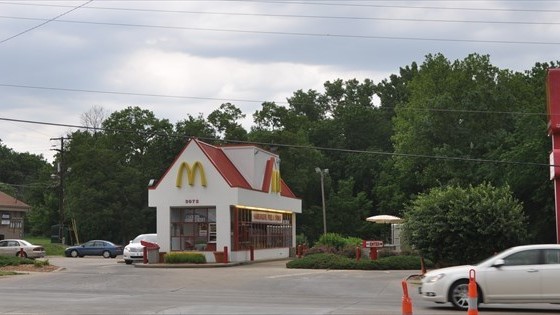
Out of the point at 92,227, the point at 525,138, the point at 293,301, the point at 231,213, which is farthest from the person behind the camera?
the point at 92,227

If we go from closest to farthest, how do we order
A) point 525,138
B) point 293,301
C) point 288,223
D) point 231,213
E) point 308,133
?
point 293,301
point 231,213
point 525,138
point 288,223
point 308,133

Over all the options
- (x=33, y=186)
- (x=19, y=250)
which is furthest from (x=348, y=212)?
(x=33, y=186)

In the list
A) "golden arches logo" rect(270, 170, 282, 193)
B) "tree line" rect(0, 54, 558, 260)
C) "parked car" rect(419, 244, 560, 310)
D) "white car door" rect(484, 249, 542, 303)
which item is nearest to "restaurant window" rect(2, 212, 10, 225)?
"tree line" rect(0, 54, 558, 260)

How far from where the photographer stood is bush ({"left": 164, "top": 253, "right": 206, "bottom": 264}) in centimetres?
4059

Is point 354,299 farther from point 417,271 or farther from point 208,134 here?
point 208,134

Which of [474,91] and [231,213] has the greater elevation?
[474,91]

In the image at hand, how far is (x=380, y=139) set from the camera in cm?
9275

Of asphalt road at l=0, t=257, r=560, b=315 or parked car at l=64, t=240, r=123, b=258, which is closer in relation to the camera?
asphalt road at l=0, t=257, r=560, b=315

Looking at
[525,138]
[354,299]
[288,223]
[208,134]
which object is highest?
[208,134]

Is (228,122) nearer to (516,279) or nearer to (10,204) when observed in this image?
(10,204)

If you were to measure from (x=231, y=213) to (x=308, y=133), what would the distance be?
48.4 meters

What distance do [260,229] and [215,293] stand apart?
24451 millimetres

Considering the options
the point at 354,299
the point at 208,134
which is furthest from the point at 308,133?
the point at 354,299

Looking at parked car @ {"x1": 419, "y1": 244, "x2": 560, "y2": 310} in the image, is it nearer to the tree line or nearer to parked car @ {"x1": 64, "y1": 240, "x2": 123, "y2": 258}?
the tree line
